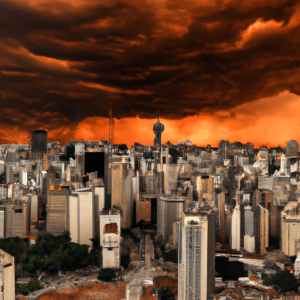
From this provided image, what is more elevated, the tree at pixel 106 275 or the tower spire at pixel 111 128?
the tower spire at pixel 111 128

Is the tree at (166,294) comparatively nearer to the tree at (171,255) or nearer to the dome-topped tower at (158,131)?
the tree at (171,255)

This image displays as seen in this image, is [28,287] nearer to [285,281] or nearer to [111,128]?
[111,128]

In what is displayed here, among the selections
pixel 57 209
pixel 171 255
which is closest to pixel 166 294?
pixel 171 255


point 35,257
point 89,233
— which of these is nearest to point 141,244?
point 89,233

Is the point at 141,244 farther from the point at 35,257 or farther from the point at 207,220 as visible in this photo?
the point at 207,220

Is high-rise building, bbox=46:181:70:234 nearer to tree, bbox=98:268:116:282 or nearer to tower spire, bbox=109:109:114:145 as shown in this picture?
tower spire, bbox=109:109:114:145

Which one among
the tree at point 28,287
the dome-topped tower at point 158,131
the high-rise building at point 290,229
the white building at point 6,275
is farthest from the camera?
the dome-topped tower at point 158,131

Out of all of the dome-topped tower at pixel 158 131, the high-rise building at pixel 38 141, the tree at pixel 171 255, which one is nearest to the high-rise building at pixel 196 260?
the tree at pixel 171 255

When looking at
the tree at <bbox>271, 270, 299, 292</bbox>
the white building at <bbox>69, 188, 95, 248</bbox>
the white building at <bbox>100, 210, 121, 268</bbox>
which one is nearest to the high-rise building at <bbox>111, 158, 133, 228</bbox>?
the white building at <bbox>69, 188, 95, 248</bbox>
